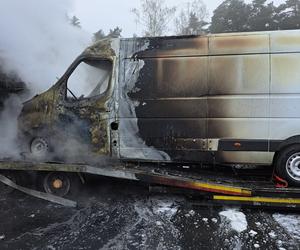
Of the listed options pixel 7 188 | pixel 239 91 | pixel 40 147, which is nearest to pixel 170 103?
pixel 239 91

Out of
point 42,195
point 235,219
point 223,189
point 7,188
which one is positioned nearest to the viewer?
point 235,219

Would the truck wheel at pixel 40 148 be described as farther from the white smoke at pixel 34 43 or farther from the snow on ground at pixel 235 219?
the snow on ground at pixel 235 219

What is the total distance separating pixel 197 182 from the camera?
5316 mm

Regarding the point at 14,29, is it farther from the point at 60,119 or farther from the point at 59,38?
the point at 60,119

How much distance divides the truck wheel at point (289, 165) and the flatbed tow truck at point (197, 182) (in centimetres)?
14

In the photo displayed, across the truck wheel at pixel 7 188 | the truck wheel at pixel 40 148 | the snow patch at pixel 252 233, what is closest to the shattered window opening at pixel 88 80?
the truck wheel at pixel 40 148

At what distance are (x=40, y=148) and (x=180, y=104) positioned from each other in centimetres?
249

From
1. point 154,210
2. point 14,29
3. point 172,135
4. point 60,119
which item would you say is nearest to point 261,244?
point 154,210

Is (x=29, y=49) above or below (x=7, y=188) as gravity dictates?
above

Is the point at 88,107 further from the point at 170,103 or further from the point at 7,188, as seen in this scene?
the point at 7,188

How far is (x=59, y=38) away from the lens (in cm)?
846

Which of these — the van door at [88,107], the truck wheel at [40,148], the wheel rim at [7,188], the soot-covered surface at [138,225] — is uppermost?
the van door at [88,107]

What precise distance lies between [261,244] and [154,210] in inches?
68.5

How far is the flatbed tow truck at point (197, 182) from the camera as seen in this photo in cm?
521
